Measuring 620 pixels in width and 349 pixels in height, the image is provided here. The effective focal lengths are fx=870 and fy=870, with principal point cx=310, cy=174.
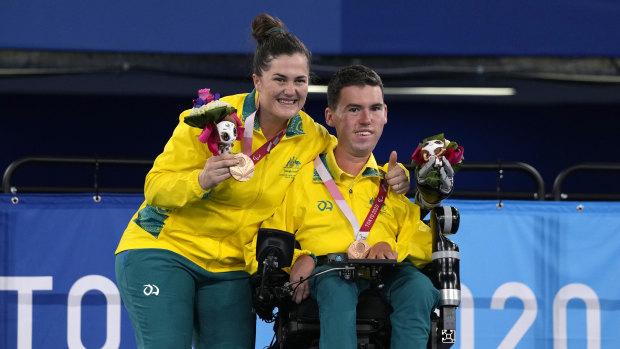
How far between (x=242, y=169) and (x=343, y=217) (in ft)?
1.63

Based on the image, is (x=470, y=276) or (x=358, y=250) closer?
(x=358, y=250)

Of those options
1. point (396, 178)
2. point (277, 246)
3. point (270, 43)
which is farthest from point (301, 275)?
point (270, 43)

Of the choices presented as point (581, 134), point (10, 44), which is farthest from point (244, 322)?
point (581, 134)

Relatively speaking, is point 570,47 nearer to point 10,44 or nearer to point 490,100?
point 490,100

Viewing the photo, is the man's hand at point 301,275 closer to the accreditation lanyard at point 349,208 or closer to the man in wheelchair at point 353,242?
the man in wheelchair at point 353,242

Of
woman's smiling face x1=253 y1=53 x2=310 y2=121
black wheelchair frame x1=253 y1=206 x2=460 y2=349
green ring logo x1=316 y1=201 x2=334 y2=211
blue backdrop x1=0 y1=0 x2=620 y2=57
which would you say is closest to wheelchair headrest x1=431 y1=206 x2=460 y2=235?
black wheelchair frame x1=253 y1=206 x2=460 y2=349

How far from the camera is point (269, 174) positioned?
3.36 meters

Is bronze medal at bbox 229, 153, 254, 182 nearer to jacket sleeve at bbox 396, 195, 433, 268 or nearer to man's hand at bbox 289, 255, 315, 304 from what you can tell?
man's hand at bbox 289, 255, 315, 304

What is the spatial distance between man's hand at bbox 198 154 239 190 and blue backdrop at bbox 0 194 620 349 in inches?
78.6

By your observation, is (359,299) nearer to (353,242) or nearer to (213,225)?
(353,242)

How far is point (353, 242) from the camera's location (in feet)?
10.5

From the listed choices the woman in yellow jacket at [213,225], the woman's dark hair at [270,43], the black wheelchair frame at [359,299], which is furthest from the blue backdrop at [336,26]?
the black wheelchair frame at [359,299]

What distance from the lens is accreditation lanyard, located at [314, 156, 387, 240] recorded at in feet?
10.7

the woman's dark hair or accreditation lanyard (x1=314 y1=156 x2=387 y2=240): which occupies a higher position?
the woman's dark hair
